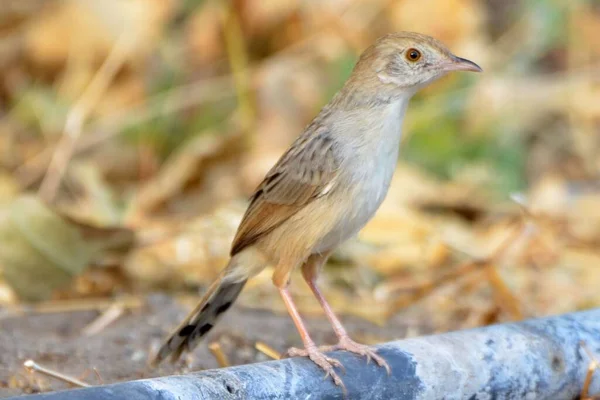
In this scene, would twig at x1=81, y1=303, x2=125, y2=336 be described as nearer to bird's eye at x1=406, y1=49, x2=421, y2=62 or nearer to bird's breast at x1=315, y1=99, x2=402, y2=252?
bird's breast at x1=315, y1=99, x2=402, y2=252

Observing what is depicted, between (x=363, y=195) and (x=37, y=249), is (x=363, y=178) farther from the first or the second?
(x=37, y=249)

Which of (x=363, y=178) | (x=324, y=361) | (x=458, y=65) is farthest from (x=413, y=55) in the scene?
(x=324, y=361)

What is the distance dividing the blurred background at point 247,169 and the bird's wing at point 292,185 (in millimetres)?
534

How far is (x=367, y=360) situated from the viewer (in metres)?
3.44

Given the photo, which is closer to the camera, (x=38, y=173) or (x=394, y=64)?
(x=394, y=64)

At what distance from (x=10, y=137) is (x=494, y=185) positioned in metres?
4.06

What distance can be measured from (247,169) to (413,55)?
3564 mm

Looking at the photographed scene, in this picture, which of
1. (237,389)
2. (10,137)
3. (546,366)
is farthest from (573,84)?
(237,389)

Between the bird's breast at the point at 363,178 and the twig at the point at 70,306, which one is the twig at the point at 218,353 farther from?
the twig at the point at 70,306

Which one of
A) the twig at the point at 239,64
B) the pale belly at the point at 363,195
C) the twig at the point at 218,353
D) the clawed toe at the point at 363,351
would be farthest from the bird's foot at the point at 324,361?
the twig at the point at 239,64

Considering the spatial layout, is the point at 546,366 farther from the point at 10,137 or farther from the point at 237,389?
the point at 10,137

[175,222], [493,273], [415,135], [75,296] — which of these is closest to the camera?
[493,273]

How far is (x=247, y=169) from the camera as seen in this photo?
7.70 m

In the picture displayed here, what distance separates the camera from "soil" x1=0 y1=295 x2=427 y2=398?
161 inches
